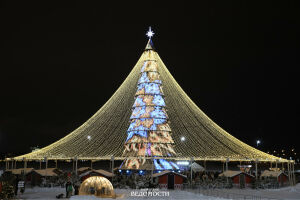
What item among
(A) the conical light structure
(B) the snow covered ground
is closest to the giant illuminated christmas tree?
(A) the conical light structure

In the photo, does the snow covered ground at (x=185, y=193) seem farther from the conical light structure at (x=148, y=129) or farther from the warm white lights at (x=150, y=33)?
the warm white lights at (x=150, y=33)

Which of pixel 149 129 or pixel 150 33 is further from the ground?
pixel 150 33

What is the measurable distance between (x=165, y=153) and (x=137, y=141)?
3.85 m

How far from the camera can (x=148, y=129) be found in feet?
138

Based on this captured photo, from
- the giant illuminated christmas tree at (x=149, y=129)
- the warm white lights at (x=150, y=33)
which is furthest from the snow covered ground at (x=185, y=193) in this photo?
the warm white lights at (x=150, y=33)

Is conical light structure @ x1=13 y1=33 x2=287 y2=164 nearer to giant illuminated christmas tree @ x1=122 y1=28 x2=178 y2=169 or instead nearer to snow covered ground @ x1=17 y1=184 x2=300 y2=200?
giant illuminated christmas tree @ x1=122 y1=28 x2=178 y2=169

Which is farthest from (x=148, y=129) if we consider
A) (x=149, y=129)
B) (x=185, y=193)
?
(x=185, y=193)

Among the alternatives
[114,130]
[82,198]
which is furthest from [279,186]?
[82,198]

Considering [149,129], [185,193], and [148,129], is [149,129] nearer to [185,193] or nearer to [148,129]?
[148,129]

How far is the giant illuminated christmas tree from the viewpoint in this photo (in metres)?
41.6

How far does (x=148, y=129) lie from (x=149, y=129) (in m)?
0.12

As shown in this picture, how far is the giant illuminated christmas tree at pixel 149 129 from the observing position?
41562 mm

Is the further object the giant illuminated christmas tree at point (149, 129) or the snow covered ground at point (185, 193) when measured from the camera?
the giant illuminated christmas tree at point (149, 129)

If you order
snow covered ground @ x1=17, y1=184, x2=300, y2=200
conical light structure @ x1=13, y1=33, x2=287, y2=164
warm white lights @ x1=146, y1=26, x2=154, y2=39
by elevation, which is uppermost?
warm white lights @ x1=146, y1=26, x2=154, y2=39
